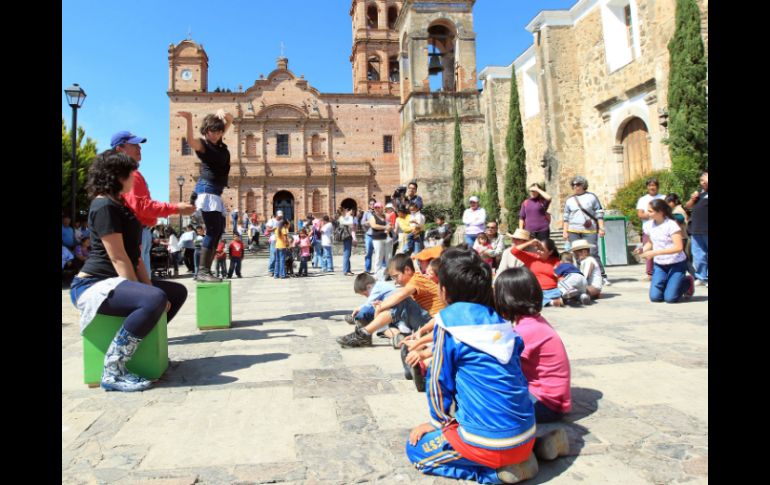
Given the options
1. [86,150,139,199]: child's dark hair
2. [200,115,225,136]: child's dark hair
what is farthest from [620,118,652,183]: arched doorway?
[86,150,139,199]: child's dark hair

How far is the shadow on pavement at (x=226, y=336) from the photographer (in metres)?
4.64

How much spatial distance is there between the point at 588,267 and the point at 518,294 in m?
4.90

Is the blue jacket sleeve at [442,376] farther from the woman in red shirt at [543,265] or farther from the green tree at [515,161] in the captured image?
the green tree at [515,161]

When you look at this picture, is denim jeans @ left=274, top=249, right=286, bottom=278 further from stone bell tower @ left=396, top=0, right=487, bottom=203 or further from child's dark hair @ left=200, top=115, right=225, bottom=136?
stone bell tower @ left=396, top=0, right=487, bottom=203

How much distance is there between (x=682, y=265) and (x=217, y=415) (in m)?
5.86

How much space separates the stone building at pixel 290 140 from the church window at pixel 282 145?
80 mm

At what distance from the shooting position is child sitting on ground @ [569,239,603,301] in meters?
6.73

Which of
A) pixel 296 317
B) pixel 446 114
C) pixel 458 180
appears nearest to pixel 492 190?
pixel 458 180

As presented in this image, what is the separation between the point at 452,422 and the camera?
2.00 metres

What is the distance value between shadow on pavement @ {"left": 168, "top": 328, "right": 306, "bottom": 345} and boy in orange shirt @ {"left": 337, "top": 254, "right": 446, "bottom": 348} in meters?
0.80

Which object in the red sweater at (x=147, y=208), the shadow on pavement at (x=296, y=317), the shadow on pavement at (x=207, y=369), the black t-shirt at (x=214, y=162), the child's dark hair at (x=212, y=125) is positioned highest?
the child's dark hair at (x=212, y=125)

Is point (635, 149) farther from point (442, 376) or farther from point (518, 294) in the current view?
point (442, 376)

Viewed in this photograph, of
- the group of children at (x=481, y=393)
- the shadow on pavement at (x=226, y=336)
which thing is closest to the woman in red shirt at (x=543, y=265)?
the shadow on pavement at (x=226, y=336)
